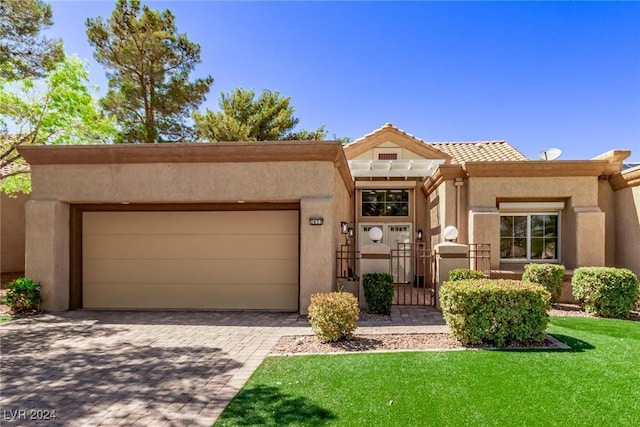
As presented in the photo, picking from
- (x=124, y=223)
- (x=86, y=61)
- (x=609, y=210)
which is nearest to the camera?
(x=124, y=223)

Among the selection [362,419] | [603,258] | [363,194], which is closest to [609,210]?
[603,258]

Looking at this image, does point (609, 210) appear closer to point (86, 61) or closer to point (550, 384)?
point (550, 384)

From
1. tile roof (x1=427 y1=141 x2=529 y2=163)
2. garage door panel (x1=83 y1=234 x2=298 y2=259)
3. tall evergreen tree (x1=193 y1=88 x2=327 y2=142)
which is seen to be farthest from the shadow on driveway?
tall evergreen tree (x1=193 y1=88 x2=327 y2=142)

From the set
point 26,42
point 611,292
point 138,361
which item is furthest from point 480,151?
point 26,42

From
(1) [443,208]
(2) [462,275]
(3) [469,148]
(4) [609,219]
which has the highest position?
(3) [469,148]

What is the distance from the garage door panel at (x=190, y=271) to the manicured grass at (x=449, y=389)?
4.39m

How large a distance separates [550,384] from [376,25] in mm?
12220

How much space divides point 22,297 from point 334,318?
878 centimetres

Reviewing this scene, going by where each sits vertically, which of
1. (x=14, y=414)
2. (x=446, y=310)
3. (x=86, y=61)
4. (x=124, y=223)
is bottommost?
(x=14, y=414)

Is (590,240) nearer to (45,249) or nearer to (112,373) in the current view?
(112,373)

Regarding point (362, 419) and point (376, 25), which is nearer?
point (362, 419)

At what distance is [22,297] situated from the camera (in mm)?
9539

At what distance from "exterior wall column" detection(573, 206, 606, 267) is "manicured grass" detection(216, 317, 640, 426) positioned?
18.6 ft

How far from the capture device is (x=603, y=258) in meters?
11.2
